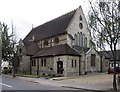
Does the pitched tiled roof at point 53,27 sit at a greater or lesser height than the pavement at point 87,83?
greater

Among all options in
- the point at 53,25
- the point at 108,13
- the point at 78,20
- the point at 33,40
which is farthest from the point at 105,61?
the point at 108,13

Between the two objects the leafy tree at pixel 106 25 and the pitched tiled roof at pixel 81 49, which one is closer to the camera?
the leafy tree at pixel 106 25

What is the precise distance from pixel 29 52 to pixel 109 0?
36677 mm

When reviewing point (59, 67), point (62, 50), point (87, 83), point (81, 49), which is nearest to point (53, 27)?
point (81, 49)

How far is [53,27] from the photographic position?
5541cm

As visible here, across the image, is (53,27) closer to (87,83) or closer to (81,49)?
(81,49)

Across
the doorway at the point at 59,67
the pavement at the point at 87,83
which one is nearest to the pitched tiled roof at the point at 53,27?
the doorway at the point at 59,67

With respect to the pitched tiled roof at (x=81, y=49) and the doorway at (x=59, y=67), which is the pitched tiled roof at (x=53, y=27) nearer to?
the pitched tiled roof at (x=81, y=49)

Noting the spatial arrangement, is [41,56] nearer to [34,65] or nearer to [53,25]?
[34,65]

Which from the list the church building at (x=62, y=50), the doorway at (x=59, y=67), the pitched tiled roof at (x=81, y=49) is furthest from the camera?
the pitched tiled roof at (x=81, y=49)

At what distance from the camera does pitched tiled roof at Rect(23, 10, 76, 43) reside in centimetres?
5022

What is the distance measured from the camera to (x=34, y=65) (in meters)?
54.5

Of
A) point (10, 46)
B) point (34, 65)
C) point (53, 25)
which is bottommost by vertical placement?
point (34, 65)

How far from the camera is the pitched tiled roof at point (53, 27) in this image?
50.2 m
